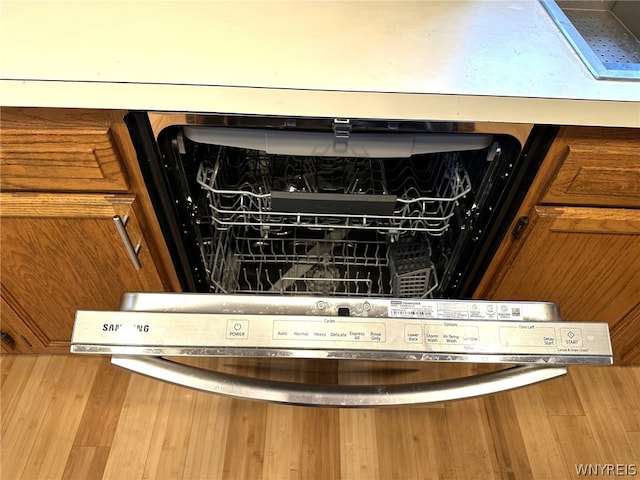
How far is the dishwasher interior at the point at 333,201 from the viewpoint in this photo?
2.30 ft

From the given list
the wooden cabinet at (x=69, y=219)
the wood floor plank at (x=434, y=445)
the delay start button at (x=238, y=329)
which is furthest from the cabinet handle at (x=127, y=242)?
the wood floor plank at (x=434, y=445)

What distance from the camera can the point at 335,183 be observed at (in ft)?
3.04

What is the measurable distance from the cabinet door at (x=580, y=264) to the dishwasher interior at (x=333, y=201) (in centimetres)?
8

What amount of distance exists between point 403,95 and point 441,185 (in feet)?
1.05

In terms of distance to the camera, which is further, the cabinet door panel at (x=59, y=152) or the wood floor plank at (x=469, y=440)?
the wood floor plank at (x=469, y=440)

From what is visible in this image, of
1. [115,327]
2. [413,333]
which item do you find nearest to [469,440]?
[413,333]

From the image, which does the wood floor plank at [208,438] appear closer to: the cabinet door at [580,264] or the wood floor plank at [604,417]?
the cabinet door at [580,264]

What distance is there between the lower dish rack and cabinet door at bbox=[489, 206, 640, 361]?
0.17 m

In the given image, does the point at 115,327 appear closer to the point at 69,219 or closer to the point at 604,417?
the point at 69,219

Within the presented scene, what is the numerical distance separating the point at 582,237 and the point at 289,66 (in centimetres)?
54

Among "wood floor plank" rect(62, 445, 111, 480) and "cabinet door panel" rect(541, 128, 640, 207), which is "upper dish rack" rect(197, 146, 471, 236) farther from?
"wood floor plank" rect(62, 445, 111, 480)

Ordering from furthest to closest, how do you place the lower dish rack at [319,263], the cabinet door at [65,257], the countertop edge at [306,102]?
the lower dish rack at [319,263]
the cabinet door at [65,257]
the countertop edge at [306,102]

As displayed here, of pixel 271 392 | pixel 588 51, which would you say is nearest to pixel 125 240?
pixel 271 392

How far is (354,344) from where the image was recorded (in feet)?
2.11
